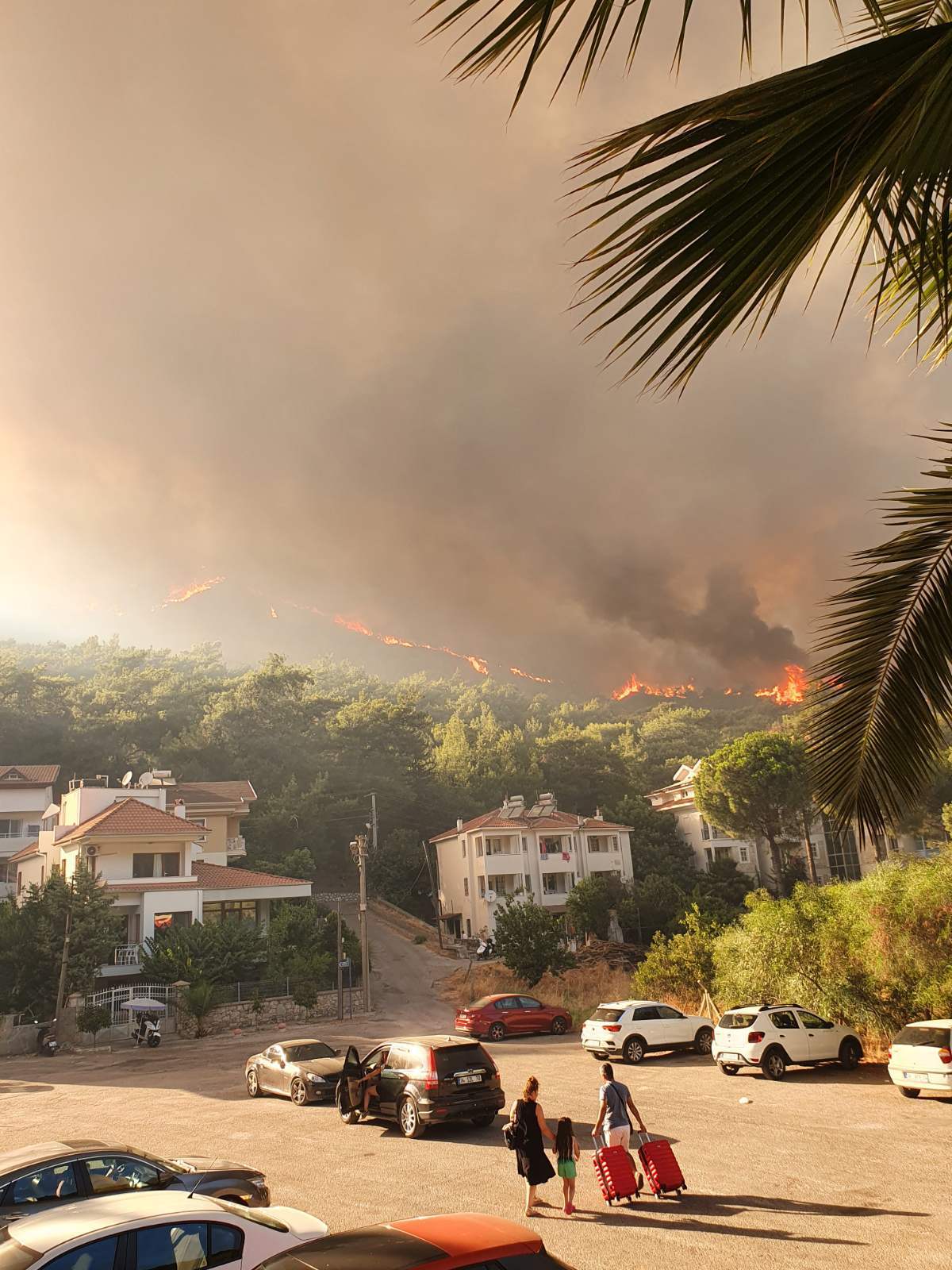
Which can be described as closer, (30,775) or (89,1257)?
(89,1257)

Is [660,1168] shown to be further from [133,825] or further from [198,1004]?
[133,825]

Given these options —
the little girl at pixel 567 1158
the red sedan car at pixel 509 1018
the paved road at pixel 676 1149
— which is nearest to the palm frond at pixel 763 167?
the paved road at pixel 676 1149

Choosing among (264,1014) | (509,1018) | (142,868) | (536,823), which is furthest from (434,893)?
(509,1018)

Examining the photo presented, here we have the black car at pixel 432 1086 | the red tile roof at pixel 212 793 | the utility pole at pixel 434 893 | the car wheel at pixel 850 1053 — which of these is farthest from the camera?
the utility pole at pixel 434 893

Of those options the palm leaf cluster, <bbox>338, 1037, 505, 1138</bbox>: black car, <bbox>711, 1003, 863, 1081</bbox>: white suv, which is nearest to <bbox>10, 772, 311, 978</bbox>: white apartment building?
<bbox>338, 1037, 505, 1138</bbox>: black car

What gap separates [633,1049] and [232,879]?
27.5 meters

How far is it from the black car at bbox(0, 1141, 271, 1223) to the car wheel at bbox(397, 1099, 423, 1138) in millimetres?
5318

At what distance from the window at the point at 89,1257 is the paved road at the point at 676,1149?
173 inches

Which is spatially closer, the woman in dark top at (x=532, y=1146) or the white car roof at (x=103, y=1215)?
the white car roof at (x=103, y=1215)

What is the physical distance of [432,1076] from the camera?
14820 mm

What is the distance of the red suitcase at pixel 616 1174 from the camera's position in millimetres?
10430

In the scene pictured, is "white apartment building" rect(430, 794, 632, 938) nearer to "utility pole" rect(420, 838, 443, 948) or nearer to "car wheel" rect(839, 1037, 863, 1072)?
"utility pole" rect(420, 838, 443, 948)

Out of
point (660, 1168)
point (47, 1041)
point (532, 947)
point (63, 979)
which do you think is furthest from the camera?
point (532, 947)

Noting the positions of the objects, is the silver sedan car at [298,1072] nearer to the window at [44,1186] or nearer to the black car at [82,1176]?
the black car at [82,1176]
